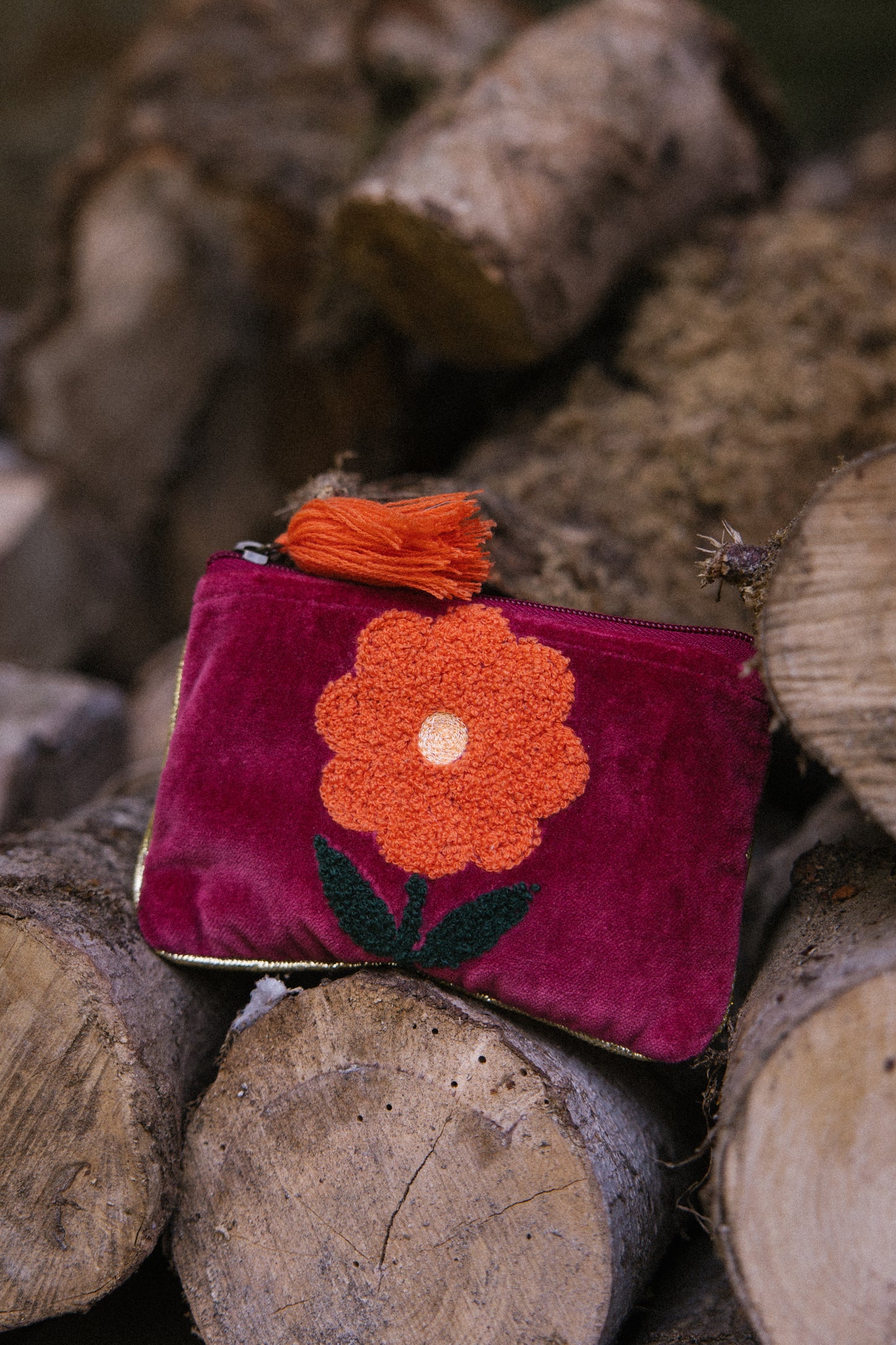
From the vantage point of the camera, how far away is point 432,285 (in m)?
1.45

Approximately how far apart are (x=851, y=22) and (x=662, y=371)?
2415mm

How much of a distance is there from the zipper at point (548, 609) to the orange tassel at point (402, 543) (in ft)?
0.14

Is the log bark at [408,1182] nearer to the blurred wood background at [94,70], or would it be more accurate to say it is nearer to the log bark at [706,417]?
the log bark at [706,417]

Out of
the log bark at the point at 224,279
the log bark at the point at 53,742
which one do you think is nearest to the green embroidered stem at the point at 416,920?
the log bark at the point at 53,742

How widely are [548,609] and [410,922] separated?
339 mm

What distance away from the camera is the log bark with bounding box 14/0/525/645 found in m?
1.82

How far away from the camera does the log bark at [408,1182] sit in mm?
768

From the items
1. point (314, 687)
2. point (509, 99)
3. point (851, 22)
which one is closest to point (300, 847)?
point (314, 687)

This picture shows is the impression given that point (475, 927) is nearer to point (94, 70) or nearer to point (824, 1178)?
point (824, 1178)

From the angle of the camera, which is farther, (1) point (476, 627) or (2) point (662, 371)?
(2) point (662, 371)

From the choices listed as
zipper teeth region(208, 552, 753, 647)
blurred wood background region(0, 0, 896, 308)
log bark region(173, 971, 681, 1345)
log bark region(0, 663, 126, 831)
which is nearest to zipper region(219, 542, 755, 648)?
zipper teeth region(208, 552, 753, 647)

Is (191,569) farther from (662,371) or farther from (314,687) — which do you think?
(314,687)

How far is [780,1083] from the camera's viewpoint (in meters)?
0.64

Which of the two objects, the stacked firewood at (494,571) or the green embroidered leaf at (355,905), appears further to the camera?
the green embroidered leaf at (355,905)
